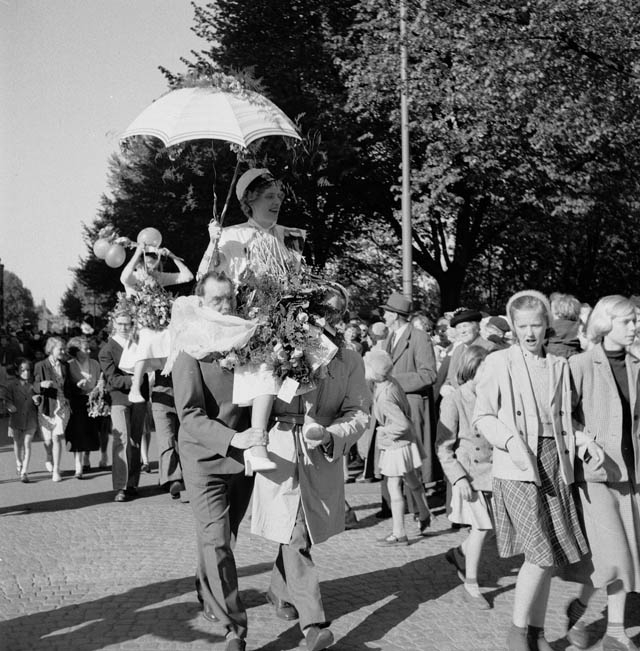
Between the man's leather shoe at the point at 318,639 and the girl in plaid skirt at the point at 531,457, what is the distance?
96 centimetres

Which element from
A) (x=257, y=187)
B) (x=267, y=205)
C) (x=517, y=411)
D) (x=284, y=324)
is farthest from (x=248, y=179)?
(x=517, y=411)

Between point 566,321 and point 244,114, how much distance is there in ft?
11.2

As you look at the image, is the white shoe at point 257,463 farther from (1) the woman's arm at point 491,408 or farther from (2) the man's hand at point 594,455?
(2) the man's hand at point 594,455

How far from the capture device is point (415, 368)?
8.52 meters

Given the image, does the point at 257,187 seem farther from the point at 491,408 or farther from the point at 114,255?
the point at 114,255

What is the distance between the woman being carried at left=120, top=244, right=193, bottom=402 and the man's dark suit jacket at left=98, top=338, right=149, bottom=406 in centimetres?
54

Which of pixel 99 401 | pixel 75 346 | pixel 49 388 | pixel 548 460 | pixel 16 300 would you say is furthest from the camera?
pixel 16 300

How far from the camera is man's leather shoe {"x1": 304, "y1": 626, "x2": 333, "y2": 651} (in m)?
4.33

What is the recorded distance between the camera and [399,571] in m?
6.16

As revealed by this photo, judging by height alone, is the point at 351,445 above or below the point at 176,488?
above

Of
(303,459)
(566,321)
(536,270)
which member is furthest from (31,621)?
(536,270)

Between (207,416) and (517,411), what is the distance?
5.57 ft

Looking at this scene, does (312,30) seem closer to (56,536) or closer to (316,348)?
(56,536)

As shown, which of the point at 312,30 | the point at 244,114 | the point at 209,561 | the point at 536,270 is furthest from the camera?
the point at 536,270
